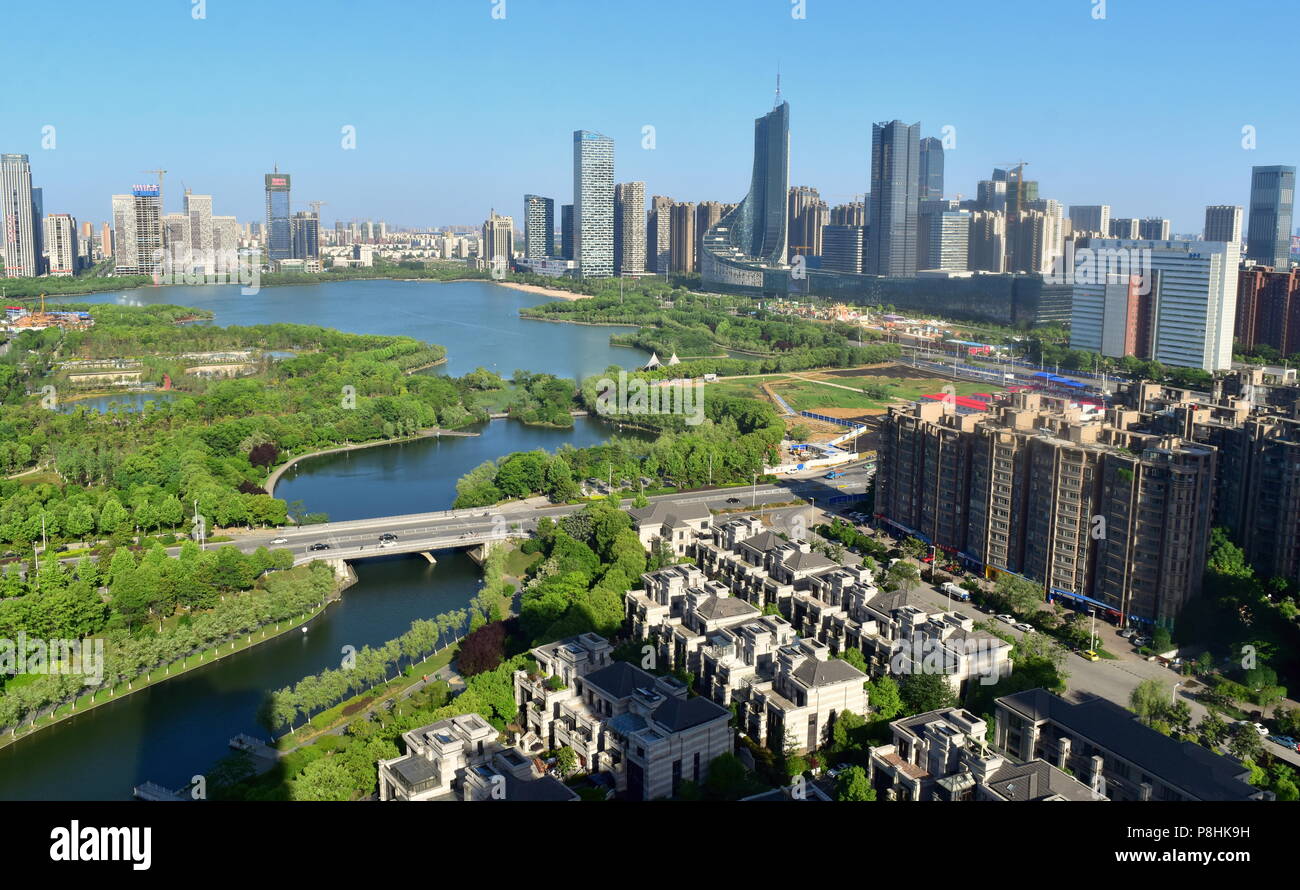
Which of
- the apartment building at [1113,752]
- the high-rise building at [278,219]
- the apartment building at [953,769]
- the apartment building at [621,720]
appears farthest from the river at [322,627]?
the high-rise building at [278,219]

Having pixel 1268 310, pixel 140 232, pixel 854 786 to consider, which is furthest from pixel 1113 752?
pixel 140 232

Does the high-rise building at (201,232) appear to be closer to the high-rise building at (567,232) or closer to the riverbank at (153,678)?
the high-rise building at (567,232)

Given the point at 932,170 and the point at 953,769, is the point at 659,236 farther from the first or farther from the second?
the point at 953,769

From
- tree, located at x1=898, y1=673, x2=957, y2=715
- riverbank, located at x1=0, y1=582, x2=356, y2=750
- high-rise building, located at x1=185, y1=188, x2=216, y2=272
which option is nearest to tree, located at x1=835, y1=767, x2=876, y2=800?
tree, located at x1=898, y1=673, x2=957, y2=715

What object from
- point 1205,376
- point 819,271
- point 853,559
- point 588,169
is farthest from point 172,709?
point 588,169

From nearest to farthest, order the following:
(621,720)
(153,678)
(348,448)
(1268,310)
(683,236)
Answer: (621,720)
(153,678)
(348,448)
(1268,310)
(683,236)

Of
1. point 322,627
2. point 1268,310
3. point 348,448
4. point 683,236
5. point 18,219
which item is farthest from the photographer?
point 683,236

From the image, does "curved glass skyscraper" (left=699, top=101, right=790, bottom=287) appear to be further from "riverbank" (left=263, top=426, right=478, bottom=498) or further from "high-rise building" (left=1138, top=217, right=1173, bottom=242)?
"riverbank" (left=263, top=426, right=478, bottom=498)

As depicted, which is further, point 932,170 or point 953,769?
point 932,170
